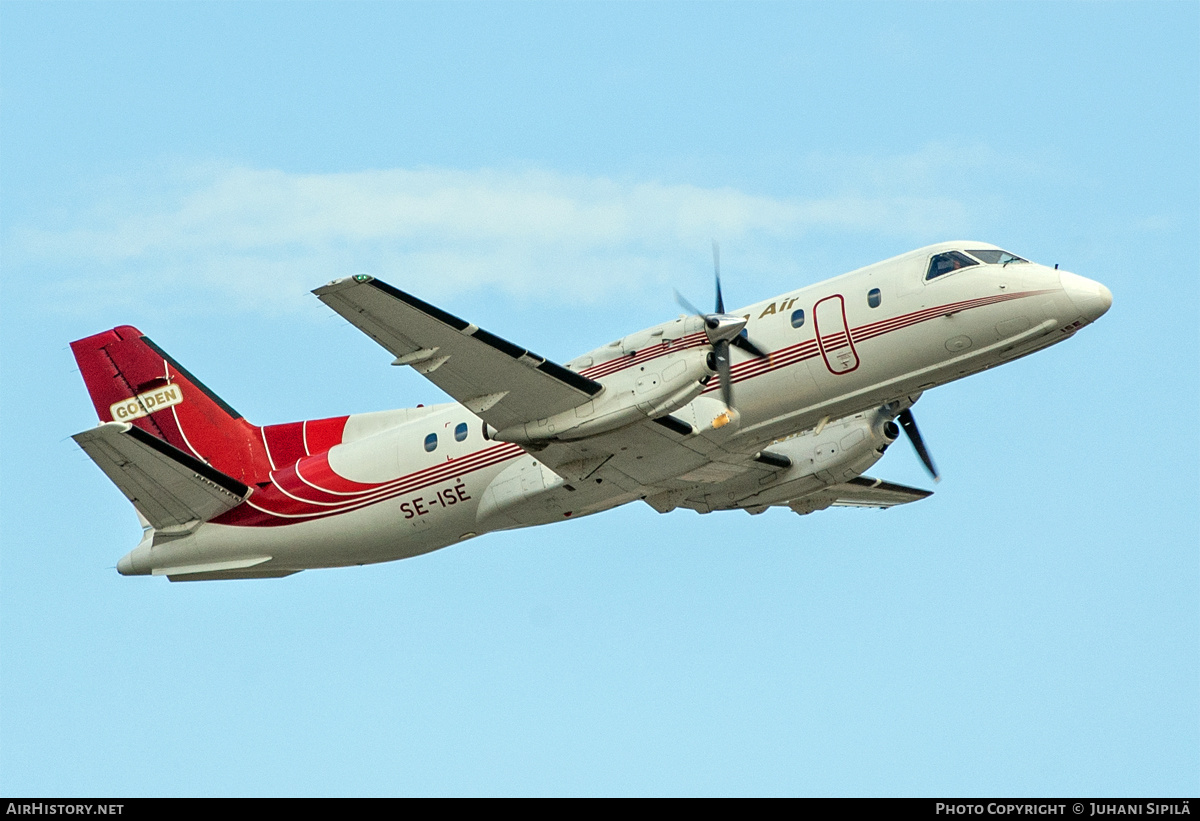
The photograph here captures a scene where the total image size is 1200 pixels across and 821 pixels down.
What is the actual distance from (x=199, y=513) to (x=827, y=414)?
11.7m

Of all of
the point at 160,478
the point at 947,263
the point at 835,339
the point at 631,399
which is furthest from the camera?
the point at 160,478

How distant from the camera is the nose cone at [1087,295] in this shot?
22.2 meters

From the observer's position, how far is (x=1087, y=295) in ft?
72.8

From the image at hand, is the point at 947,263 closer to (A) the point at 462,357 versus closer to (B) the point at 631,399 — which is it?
(B) the point at 631,399

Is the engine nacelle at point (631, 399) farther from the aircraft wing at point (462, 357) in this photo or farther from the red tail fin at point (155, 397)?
the red tail fin at point (155, 397)

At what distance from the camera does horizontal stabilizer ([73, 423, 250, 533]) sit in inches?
927

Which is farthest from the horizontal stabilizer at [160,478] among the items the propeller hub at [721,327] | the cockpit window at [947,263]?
the cockpit window at [947,263]

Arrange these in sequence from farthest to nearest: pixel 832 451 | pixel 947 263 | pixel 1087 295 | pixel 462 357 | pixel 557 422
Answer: pixel 832 451, pixel 947 263, pixel 557 422, pixel 1087 295, pixel 462 357

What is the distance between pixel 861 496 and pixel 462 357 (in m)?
11.8

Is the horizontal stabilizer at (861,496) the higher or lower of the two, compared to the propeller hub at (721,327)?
lower

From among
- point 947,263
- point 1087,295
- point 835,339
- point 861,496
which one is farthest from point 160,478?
point 1087,295

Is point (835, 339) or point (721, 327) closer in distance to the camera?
point (721, 327)

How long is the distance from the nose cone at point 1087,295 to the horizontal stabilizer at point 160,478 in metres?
15.0
